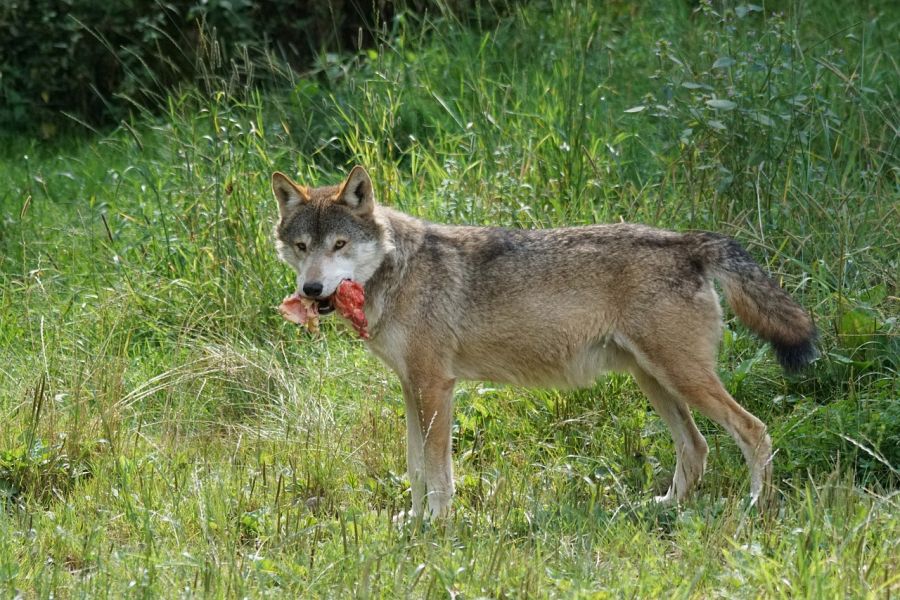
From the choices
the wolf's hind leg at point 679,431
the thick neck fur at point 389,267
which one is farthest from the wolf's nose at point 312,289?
the wolf's hind leg at point 679,431

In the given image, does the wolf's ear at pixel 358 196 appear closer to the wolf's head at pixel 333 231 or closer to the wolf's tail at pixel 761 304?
the wolf's head at pixel 333 231

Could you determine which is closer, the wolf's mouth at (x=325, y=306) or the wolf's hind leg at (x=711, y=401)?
the wolf's hind leg at (x=711, y=401)

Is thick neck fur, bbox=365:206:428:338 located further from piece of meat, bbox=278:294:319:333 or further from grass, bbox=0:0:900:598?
grass, bbox=0:0:900:598

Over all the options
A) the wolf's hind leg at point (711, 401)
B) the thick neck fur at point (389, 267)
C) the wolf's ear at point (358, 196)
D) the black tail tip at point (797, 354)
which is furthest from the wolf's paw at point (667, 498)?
the wolf's ear at point (358, 196)

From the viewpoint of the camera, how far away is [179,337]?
714cm

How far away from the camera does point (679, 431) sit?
605cm

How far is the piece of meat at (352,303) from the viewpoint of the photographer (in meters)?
5.83

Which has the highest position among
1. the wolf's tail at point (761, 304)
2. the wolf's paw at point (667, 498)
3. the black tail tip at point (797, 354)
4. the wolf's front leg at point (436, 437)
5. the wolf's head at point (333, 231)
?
the wolf's head at point (333, 231)

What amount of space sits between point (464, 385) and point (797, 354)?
2.05 meters

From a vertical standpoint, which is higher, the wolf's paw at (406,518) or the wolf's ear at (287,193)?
the wolf's ear at (287,193)

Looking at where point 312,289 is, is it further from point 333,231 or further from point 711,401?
point 711,401

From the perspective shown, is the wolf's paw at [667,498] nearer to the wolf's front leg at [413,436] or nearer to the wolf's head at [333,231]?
the wolf's front leg at [413,436]

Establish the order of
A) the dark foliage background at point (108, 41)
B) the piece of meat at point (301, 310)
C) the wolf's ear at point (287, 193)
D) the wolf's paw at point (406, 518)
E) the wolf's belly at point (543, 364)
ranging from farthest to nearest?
the dark foliage background at point (108, 41) < the wolf's ear at point (287, 193) < the wolf's belly at point (543, 364) < the piece of meat at point (301, 310) < the wolf's paw at point (406, 518)

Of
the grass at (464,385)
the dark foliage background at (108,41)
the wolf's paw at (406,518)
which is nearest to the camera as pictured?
the grass at (464,385)
